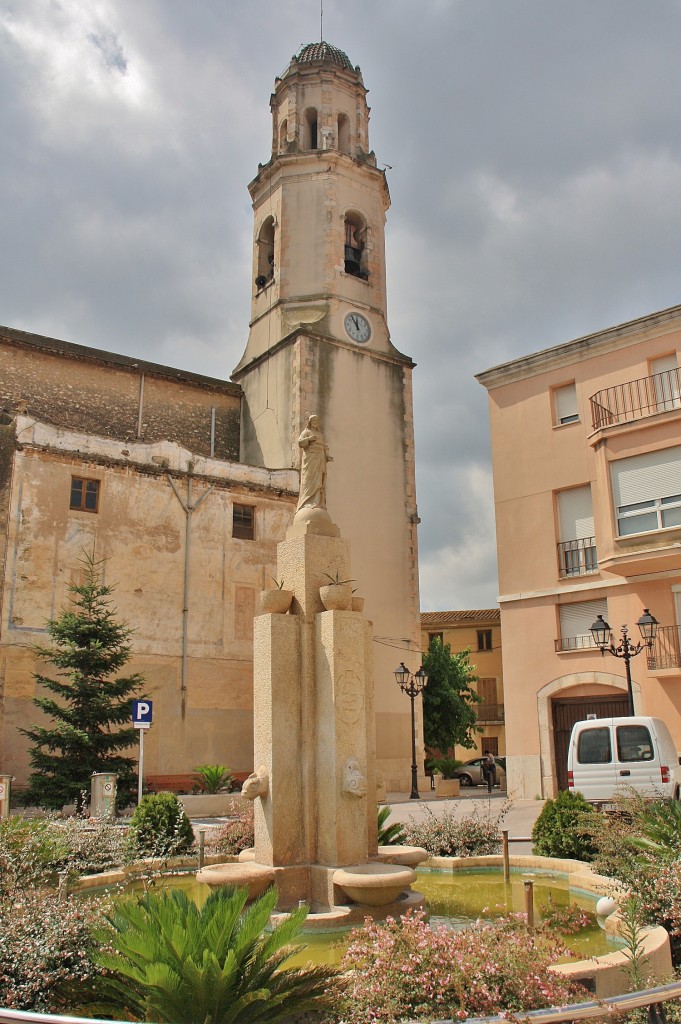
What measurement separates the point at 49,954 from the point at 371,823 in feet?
14.5

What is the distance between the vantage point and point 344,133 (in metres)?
35.0

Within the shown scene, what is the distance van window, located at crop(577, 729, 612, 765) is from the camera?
1487cm

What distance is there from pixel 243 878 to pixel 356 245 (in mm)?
29956

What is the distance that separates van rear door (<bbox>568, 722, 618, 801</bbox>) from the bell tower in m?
14.1

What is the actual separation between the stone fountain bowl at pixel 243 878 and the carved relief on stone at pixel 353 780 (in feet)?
3.25

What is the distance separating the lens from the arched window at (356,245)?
33.8 m

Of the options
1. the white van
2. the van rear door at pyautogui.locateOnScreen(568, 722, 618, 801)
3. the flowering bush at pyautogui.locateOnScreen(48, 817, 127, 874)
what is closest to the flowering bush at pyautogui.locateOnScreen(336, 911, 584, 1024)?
the flowering bush at pyautogui.locateOnScreen(48, 817, 127, 874)

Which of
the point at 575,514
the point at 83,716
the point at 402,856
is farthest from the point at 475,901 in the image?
the point at 575,514

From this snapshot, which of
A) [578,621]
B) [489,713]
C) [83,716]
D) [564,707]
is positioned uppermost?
[578,621]

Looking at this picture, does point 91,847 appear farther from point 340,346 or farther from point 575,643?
point 340,346

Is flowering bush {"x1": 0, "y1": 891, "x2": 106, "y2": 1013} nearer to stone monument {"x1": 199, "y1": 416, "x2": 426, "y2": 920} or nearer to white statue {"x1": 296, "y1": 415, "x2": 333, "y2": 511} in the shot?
stone monument {"x1": 199, "y1": 416, "x2": 426, "y2": 920}

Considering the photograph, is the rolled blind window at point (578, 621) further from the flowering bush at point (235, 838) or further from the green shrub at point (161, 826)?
the green shrub at point (161, 826)


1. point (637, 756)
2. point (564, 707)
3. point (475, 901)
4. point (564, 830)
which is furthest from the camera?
point (564, 707)

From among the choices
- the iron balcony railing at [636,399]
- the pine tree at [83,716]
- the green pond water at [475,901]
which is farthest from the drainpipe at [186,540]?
the green pond water at [475,901]
